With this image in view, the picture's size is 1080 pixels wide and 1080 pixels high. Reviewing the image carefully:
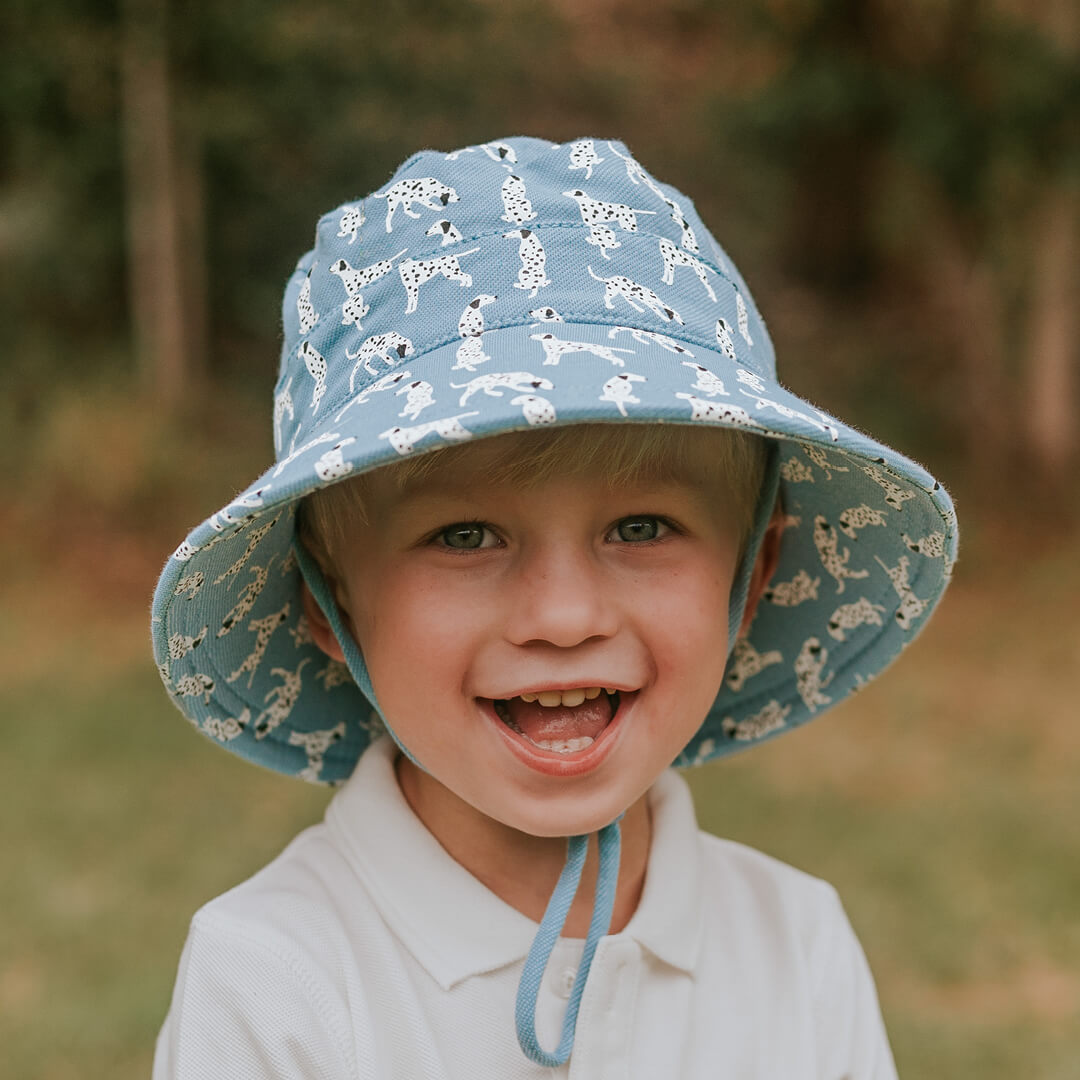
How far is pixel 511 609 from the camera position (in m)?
1.29

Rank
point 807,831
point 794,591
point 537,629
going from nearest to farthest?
point 537,629, point 794,591, point 807,831

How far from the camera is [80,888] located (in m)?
3.69

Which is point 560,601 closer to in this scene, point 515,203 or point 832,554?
point 515,203

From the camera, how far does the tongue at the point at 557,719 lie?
1338 millimetres

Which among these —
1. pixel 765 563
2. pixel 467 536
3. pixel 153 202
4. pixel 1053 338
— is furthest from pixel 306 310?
pixel 153 202

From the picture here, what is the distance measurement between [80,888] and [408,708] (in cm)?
271

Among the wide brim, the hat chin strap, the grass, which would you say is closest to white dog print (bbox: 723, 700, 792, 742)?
the wide brim

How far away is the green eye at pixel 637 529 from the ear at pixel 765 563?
27cm

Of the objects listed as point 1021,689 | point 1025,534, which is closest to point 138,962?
point 1021,689

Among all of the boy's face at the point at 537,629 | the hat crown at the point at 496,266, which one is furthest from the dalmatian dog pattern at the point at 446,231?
the boy's face at the point at 537,629

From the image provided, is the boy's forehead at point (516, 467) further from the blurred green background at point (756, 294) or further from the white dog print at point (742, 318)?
the blurred green background at point (756, 294)

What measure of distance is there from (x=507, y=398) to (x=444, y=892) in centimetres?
57

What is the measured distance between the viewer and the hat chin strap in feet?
4.32

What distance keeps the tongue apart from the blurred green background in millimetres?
2076
